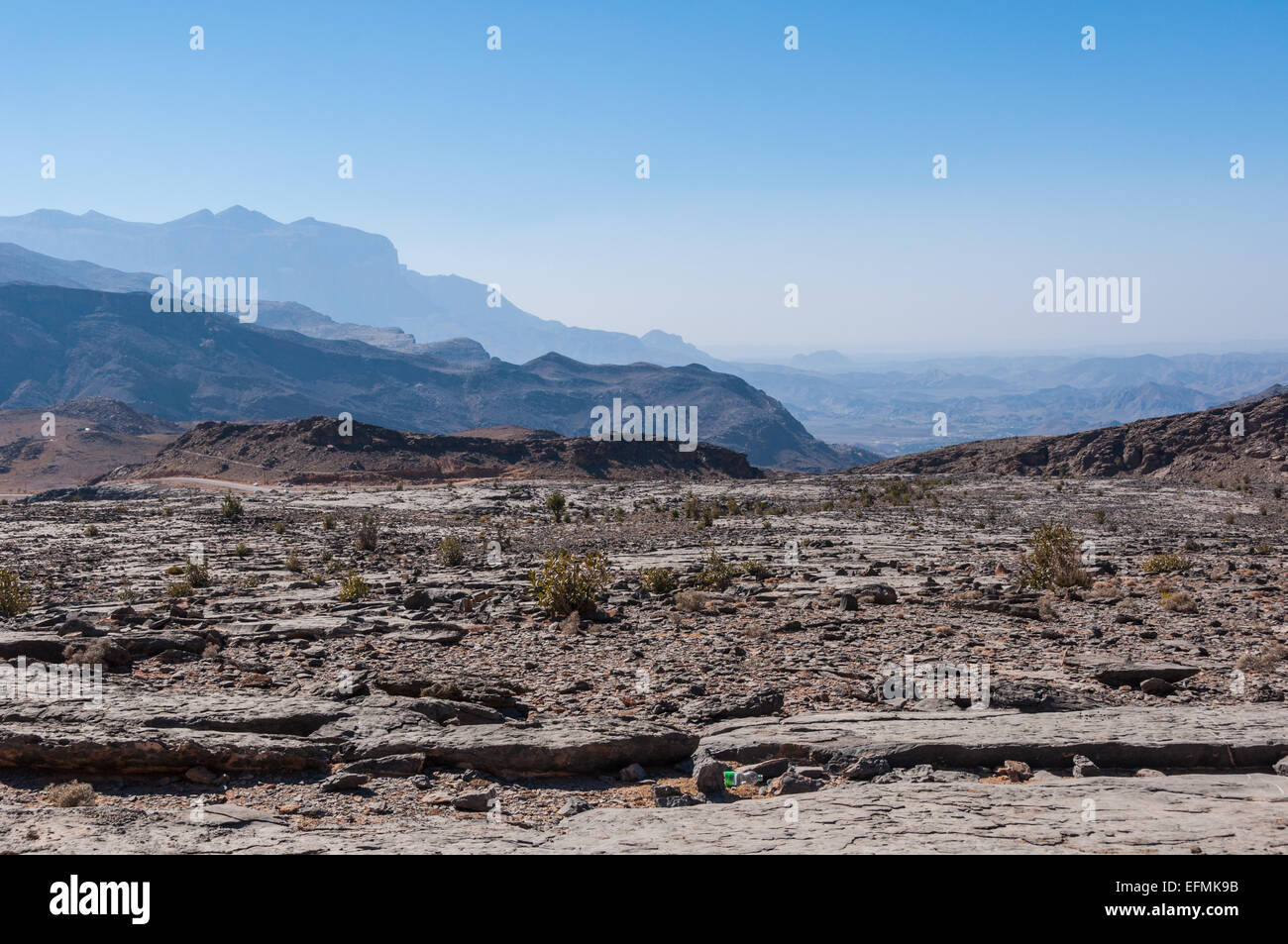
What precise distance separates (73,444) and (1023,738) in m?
105

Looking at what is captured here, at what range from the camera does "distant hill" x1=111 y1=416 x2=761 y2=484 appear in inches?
2457

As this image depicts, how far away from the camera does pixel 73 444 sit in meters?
88.2

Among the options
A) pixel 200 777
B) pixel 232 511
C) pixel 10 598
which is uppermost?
pixel 232 511

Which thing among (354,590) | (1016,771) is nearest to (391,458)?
(354,590)

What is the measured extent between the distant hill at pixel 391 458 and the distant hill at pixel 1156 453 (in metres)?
18.7

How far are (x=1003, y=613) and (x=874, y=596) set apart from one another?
1.97 meters

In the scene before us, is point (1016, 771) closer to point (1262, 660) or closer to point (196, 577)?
point (1262, 660)

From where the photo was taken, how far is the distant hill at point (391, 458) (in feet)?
205

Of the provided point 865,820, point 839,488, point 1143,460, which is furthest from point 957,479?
point 865,820

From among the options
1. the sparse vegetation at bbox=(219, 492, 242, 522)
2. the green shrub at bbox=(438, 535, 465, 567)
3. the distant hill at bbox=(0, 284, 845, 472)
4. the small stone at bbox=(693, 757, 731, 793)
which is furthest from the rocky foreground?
the distant hill at bbox=(0, 284, 845, 472)

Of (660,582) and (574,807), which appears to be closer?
(574,807)

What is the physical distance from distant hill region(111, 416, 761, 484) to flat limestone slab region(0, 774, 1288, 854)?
183ft

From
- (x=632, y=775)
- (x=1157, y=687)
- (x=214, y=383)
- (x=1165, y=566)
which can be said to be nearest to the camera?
(x=632, y=775)

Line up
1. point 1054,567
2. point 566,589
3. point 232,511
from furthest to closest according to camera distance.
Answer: point 232,511
point 1054,567
point 566,589
